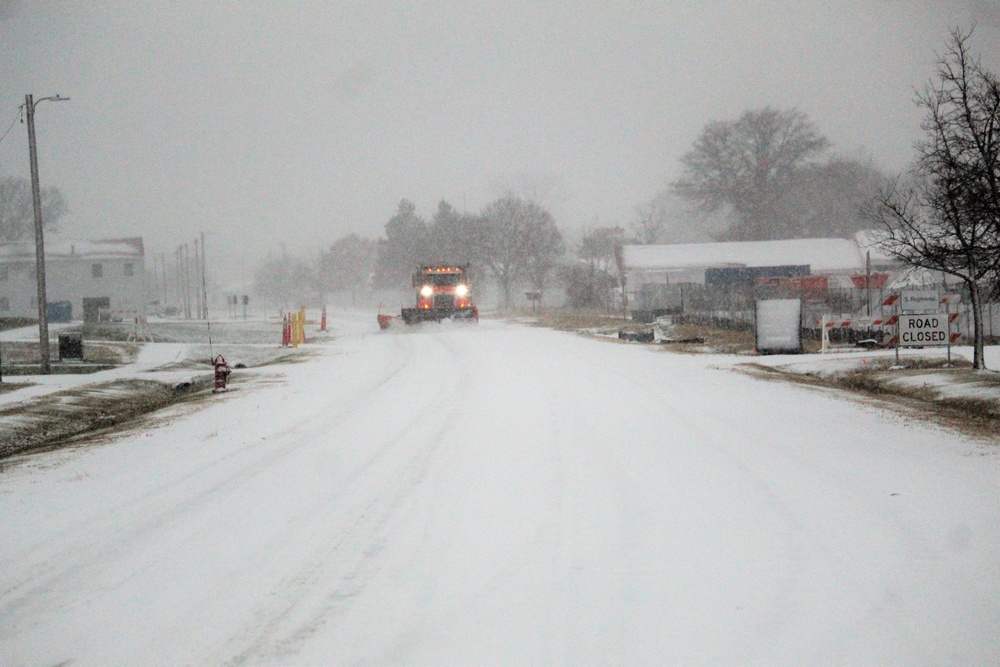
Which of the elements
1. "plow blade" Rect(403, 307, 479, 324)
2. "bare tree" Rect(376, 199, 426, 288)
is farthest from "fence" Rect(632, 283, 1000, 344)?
"bare tree" Rect(376, 199, 426, 288)

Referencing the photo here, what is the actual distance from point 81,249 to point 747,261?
6639 centimetres

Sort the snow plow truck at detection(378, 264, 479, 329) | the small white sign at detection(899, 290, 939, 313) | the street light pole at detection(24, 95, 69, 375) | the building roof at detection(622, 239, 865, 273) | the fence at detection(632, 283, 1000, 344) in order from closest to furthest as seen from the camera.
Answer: the small white sign at detection(899, 290, 939, 313)
the street light pole at detection(24, 95, 69, 375)
the fence at detection(632, 283, 1000, 344)
the snow plow truck at detection(378, 264, 479, 329)
the building roof at detection(622, 239, 865, 273)

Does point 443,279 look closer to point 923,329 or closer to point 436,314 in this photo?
point 436,314

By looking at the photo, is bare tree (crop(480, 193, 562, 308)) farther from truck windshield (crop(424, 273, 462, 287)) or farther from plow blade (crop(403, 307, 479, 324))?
plow blade (crop(403, 307, 479, 324))

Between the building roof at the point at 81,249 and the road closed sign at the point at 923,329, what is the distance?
76.6 m

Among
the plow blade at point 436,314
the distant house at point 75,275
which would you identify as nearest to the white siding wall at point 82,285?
the distant house at point 75,275

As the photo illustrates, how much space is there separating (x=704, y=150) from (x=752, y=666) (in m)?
77.2

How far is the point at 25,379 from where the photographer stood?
63.6 ft

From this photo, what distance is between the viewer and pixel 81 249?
3009 inches

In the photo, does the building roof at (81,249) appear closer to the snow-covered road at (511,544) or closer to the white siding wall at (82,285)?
the white siding wall at (82,285)

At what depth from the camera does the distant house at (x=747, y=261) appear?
178 feet

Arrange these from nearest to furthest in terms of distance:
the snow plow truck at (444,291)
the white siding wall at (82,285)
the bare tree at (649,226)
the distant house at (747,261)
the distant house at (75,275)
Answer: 1. the snow plow truck at (444,291)
2. the distant house at (747,261)
3. the distant house at (75,275)
4. the white siding wall at (82,285)
5. the bare tree at (649,226)

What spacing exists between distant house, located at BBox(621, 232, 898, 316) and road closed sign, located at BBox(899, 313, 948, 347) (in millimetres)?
35649

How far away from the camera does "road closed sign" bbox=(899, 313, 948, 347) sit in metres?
16.6
